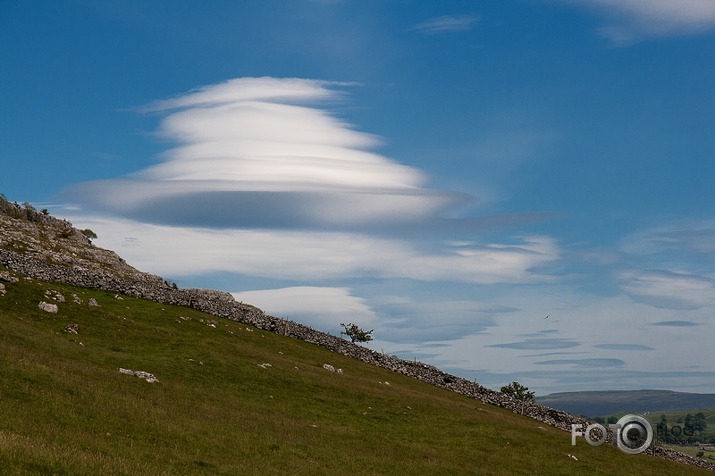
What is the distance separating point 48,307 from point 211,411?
2594 centimetres

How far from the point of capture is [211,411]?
38.3m

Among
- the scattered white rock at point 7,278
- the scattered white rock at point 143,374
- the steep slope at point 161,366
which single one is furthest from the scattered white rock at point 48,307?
the scattered white rock at point 143,374

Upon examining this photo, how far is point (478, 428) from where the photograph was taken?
52.2 m

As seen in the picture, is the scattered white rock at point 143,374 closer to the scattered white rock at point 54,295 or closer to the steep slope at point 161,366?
the steep slope at point 161,366

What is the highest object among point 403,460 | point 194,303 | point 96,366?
point 194,303

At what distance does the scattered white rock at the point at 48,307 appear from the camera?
56.2 metres

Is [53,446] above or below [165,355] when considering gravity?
below

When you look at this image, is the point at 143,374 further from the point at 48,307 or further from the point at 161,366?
the point at 48,307

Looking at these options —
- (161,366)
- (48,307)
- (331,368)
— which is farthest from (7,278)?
(331,368)

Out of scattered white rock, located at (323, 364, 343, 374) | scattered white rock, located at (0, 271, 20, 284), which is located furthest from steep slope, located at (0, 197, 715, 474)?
scattered white rock, located at (323, 364, 343, 374)

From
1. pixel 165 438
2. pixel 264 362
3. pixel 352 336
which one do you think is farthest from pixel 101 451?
pixel 352 336

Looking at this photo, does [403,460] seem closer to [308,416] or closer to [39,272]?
[308,416]

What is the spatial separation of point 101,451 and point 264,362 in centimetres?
3384

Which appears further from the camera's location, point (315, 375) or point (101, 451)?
point (315, 375)
